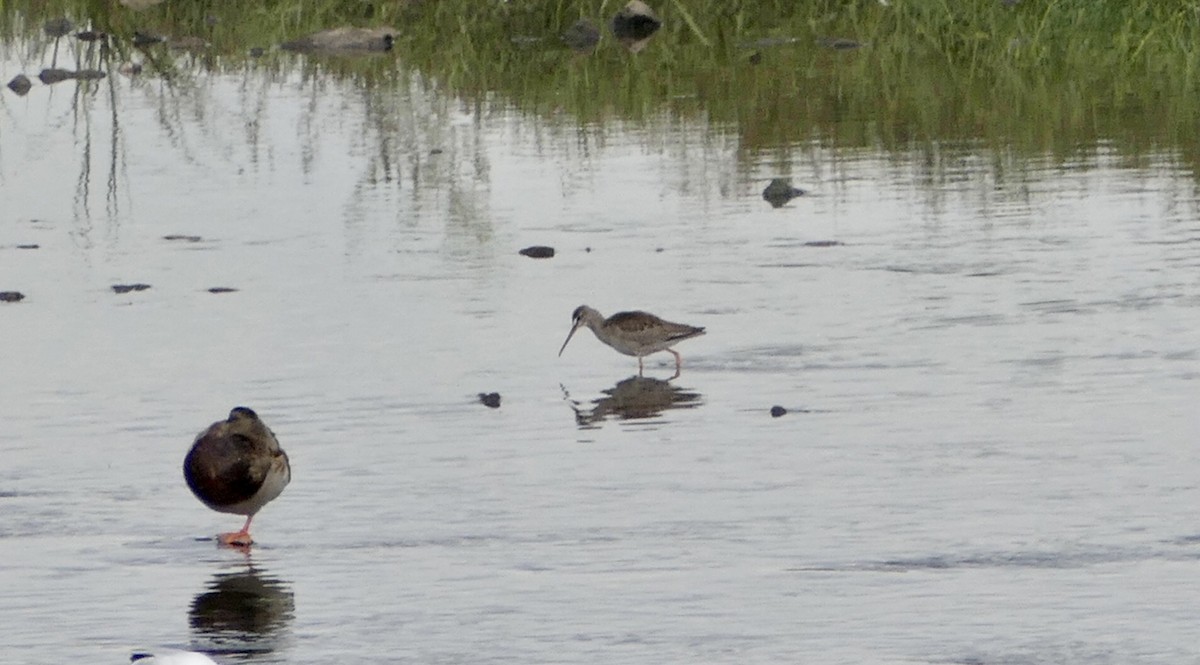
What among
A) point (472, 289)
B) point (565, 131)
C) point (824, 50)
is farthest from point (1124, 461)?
→ point (824, 50)

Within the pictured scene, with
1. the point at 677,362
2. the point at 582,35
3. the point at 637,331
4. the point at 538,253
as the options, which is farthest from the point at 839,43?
the point at 637,331

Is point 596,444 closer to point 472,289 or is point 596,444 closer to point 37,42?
point 472,289

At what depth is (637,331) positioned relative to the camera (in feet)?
37.1

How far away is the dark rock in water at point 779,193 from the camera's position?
14.9 meters

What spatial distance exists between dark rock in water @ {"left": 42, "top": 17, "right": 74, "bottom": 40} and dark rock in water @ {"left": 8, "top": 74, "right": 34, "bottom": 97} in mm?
3098

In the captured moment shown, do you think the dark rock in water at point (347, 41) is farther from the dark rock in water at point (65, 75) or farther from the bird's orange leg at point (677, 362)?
the bird's orange leg at point (677, 362)

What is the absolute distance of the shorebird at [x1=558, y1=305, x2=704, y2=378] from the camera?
37.0 feet

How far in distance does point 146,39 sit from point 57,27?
117cm

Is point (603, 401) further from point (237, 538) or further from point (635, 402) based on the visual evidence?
point (237, 538)

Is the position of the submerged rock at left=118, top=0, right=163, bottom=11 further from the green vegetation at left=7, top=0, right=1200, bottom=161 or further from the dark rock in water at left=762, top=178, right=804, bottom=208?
the dark rock in water at left=762, top=178, right=804, bottom=208

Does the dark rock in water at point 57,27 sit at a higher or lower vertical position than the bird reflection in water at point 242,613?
higher

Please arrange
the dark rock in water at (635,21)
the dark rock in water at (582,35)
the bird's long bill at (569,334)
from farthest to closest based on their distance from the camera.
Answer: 1. the dark rock in water at (635,21)
2. the dark rock in water at (582,35)
3. the bird's long bill at (569,334)

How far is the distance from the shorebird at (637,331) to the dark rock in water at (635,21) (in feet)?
36.9

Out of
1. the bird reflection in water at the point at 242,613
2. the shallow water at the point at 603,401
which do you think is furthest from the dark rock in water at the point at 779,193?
the bird reflection in water at the point at 242,613
